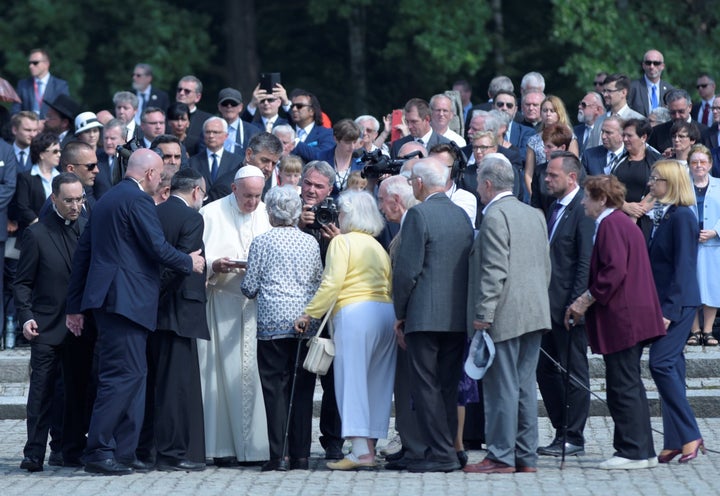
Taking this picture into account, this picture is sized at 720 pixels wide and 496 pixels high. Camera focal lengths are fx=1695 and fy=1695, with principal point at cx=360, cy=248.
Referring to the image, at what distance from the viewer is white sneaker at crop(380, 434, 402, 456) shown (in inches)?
480

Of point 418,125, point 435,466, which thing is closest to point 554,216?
point 435,466

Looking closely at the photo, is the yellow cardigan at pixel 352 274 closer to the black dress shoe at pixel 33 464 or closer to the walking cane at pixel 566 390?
the walking cane at pixel 566 390

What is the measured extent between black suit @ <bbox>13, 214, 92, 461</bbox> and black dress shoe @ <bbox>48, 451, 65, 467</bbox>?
112 mm

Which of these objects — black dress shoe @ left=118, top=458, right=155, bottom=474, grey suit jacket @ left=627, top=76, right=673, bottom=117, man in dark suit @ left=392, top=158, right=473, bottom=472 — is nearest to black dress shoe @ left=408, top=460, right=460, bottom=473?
man in dark suit @ left=392, top=158, right=473, bottom=472

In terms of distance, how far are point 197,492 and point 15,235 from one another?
6.23m

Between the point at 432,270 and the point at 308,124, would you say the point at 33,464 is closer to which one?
the point at 432,270

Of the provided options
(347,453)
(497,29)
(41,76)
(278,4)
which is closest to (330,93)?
(278,4)

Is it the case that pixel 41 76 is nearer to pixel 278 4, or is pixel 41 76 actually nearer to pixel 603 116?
pixel 603 116

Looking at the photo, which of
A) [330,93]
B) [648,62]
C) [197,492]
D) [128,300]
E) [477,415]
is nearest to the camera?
[197,492]

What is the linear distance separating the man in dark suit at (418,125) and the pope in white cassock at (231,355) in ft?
11.6

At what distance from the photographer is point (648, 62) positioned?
18859mm

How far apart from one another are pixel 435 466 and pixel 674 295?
80.2 inches

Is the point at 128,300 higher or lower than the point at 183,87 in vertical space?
lower

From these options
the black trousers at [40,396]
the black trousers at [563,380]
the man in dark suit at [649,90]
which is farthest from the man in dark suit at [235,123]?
the black trousers at [563,380]
